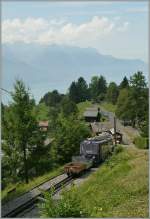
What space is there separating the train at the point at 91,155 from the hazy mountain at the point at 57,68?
1631 mm

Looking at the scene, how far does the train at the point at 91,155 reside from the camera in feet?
22.2

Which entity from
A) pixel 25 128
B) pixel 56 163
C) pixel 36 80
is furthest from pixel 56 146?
pixel 36 80

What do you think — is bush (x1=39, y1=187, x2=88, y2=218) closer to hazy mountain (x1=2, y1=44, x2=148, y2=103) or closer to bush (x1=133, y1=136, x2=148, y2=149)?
hazy mountain (x1=2, y1=44, x2=148, y2=103)

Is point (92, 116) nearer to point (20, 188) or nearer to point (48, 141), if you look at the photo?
point (20, 188)

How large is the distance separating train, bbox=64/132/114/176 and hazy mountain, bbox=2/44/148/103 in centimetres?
163

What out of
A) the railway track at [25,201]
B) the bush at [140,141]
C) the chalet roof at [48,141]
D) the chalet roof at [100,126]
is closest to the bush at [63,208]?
the railway track at [25,201]

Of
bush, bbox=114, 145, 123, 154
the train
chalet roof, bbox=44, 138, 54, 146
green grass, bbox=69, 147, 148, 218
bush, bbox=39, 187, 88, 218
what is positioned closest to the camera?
bush, bbox=39, 187, 88, 218

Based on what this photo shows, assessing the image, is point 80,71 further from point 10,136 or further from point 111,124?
point 10,136

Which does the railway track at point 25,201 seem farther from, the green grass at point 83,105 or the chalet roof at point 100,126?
the green grass at point 83,105

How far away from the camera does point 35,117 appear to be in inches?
314

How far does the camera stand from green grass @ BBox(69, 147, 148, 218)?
515cm

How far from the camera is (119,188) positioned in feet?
21.1

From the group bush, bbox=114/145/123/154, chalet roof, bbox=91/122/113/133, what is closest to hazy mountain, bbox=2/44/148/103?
chalet roof, bbox=91/122/113/133

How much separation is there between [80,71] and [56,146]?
391cm
